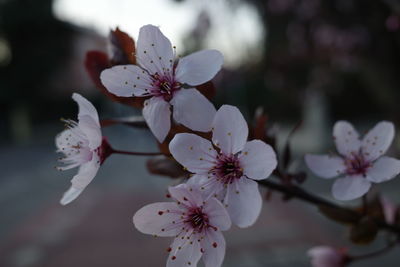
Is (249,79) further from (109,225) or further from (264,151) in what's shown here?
(264,151)

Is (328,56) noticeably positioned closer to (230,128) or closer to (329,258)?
(329,258)

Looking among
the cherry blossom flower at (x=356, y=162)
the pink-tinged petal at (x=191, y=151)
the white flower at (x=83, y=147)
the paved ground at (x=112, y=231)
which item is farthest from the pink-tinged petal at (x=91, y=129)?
the paved ground at (x=112, y=231)

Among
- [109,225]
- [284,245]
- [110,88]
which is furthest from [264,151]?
[109,225]

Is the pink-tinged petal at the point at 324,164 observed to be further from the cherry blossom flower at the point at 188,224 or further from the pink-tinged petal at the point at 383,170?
the cherry blossom flower at the point at 188,224

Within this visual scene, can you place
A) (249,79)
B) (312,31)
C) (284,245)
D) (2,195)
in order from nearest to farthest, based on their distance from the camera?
1. (284,245)
2. (312,31)
3. (2,195)
4. (249,79)

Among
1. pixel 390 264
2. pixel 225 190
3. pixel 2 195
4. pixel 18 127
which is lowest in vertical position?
pixel 18 127

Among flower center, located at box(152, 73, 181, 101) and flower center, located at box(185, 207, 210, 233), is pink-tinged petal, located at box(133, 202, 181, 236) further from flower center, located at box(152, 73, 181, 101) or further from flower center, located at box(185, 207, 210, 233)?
flower center, located at box(152, 73, 181, 101)

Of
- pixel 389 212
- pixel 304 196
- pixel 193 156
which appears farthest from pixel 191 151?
pixel 389 212
